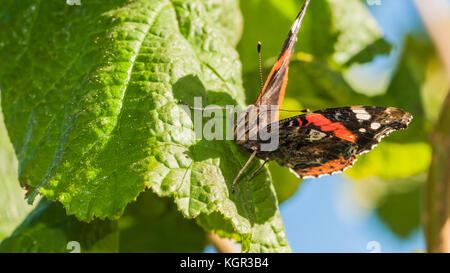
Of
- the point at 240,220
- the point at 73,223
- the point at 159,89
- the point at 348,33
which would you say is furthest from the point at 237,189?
the point at 348,33

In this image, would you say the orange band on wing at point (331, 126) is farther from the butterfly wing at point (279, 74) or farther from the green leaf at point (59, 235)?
the green leaf at point (59, 235)

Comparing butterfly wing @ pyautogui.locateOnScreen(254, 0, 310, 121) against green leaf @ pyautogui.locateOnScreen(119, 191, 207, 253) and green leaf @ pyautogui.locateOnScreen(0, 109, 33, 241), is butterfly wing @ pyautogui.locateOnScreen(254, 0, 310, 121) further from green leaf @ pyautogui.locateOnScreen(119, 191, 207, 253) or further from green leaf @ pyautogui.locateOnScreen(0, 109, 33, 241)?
green leaf @ pyautogui.locateOnScreen(0, 109, 33, 241)

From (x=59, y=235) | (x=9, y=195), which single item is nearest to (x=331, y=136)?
(x=59, y=235)

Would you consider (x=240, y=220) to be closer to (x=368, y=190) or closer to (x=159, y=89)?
(x=159, y=89)

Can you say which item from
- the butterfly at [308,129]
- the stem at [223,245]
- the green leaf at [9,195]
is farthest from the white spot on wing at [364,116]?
the green leaf at [9,195]

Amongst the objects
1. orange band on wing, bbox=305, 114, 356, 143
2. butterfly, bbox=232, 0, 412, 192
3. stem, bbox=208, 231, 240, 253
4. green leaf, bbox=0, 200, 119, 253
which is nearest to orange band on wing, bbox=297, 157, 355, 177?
butterfly, bbox=232, 0, 412, 192

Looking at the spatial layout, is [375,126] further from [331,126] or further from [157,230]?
[157,230]

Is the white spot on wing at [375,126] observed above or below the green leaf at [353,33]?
below
